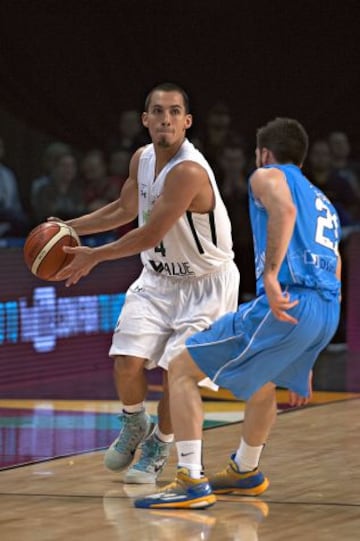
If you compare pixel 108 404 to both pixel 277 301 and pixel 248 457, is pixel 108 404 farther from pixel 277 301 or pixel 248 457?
pixel 277 301

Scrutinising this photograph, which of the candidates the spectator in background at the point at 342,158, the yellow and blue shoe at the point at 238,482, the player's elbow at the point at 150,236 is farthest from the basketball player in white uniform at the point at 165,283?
the spectator in background at the point at 342,158

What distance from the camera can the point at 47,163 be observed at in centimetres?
1207

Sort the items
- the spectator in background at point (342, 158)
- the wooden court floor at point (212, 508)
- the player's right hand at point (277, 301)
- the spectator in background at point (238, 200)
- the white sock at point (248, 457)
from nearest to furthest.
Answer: the wooden court floor at point (212, 508)
the player's right hand at point (277, 301)
the white sock at point (248, 457)
the spectator in background at point (238, 200)
the spectator in background at point (342, 158)

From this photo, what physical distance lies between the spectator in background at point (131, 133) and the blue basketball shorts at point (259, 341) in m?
6.67

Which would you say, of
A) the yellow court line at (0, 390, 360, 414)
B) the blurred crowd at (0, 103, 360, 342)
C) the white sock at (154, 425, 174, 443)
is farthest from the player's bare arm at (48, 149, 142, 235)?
the blurred crowd at (0, 103, 360, 342)

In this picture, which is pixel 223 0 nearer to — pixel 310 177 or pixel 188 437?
pixel 310 177

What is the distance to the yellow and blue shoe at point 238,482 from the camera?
6.12 m

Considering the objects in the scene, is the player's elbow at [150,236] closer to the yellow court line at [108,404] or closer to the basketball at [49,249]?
the basketball at [49,249]

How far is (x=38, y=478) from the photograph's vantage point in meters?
6.52

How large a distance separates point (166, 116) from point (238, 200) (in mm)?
6822

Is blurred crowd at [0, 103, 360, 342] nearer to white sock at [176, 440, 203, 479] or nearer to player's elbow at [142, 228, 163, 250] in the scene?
player's elbow at [142, 228, 163, 250]

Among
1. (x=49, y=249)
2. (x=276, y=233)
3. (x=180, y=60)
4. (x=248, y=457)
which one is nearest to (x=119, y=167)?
(x=180, y=60)

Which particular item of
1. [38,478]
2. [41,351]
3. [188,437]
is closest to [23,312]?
[41,351]

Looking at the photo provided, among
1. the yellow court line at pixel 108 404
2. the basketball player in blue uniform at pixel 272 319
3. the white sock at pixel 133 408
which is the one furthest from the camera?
the yellow court line at pixel 108 404
